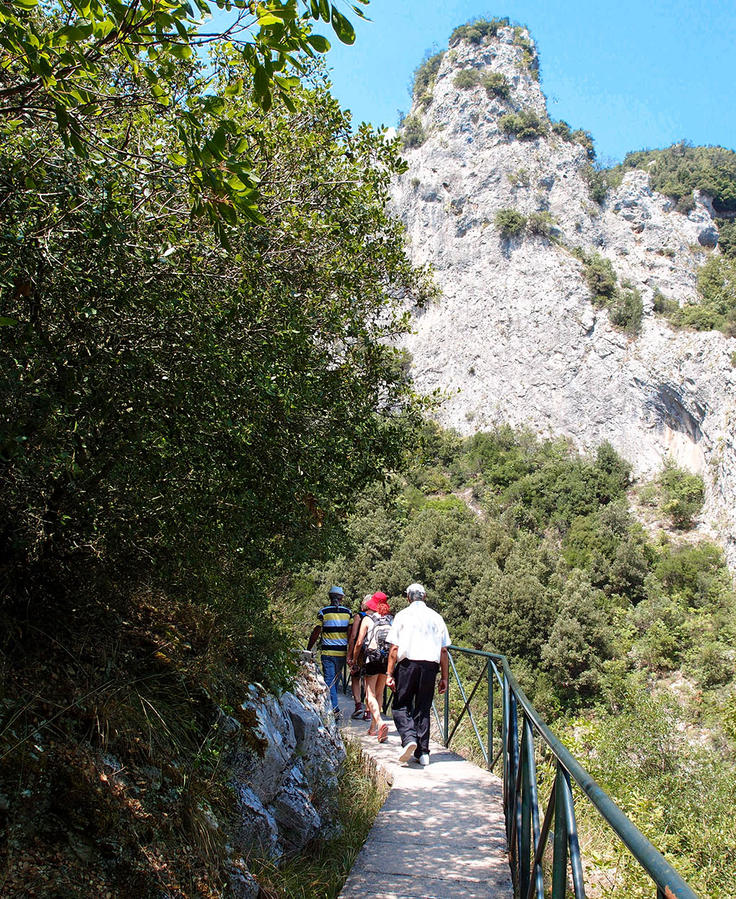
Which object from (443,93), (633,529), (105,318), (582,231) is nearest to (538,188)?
(582,231)

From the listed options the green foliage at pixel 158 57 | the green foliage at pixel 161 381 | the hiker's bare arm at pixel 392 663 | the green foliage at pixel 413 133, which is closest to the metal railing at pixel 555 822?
the hiker's bare arm at pixel 392 663

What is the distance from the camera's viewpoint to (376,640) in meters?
6.81

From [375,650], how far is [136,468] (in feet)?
13.2

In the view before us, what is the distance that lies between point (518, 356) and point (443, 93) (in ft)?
80.0

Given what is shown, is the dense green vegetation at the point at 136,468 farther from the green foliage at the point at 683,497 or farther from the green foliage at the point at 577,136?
the green foliage at the point at 577,136

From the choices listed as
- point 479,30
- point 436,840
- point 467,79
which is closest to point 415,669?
point 436,840

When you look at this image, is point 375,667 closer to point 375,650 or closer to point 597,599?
point 375,650

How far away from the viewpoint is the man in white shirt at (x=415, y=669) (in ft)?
18.9

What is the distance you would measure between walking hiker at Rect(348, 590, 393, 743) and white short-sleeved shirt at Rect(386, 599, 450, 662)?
0.92 meters

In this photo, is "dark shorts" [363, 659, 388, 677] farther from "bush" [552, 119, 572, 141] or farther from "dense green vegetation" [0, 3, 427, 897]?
"bush" [552, 119, 572, 141]

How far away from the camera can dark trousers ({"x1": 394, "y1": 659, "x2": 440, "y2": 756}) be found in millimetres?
5758

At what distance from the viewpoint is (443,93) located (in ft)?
171

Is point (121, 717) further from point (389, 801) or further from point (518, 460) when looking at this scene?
point (518, 460)

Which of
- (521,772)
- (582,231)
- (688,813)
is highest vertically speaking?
(582,231)
